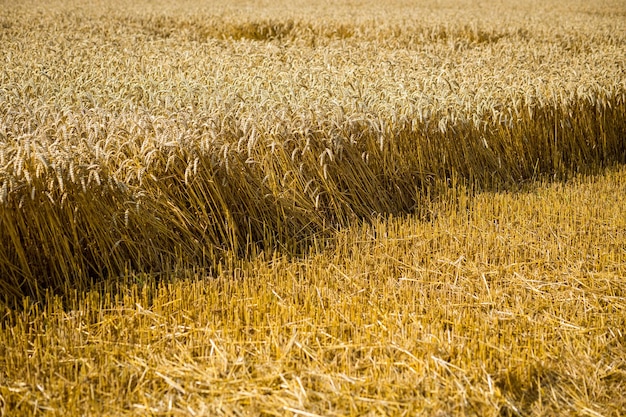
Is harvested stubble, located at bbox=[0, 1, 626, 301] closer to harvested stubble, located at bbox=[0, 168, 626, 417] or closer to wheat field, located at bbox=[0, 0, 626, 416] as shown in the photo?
wheat field, located at bbox=[0, 0, 626, 416]

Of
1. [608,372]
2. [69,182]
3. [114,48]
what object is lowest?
[608,372]

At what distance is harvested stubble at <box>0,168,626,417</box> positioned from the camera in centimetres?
231

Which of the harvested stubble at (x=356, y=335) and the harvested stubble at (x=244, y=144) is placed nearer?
the harvested stubble at (x=356, y=335)

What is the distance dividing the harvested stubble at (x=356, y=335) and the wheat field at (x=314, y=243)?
0.01 metres

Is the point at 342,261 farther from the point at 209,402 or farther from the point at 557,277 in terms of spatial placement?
the point at 209,402

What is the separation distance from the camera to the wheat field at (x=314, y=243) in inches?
94.9

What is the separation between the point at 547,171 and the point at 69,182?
3619 millimetres

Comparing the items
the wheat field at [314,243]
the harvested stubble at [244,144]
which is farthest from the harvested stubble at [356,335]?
the harvested stubble at [244,144]

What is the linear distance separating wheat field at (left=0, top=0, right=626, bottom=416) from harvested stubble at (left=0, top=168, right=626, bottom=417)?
1 cm

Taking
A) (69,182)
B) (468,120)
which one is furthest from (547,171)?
(69,182)

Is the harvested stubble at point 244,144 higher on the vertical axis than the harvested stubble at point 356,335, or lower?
higher

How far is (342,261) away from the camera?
3.46 meters

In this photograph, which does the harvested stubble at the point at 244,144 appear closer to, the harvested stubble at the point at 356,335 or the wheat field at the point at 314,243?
the wheat field at the point at 314,243

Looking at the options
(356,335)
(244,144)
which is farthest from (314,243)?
(356,335)
